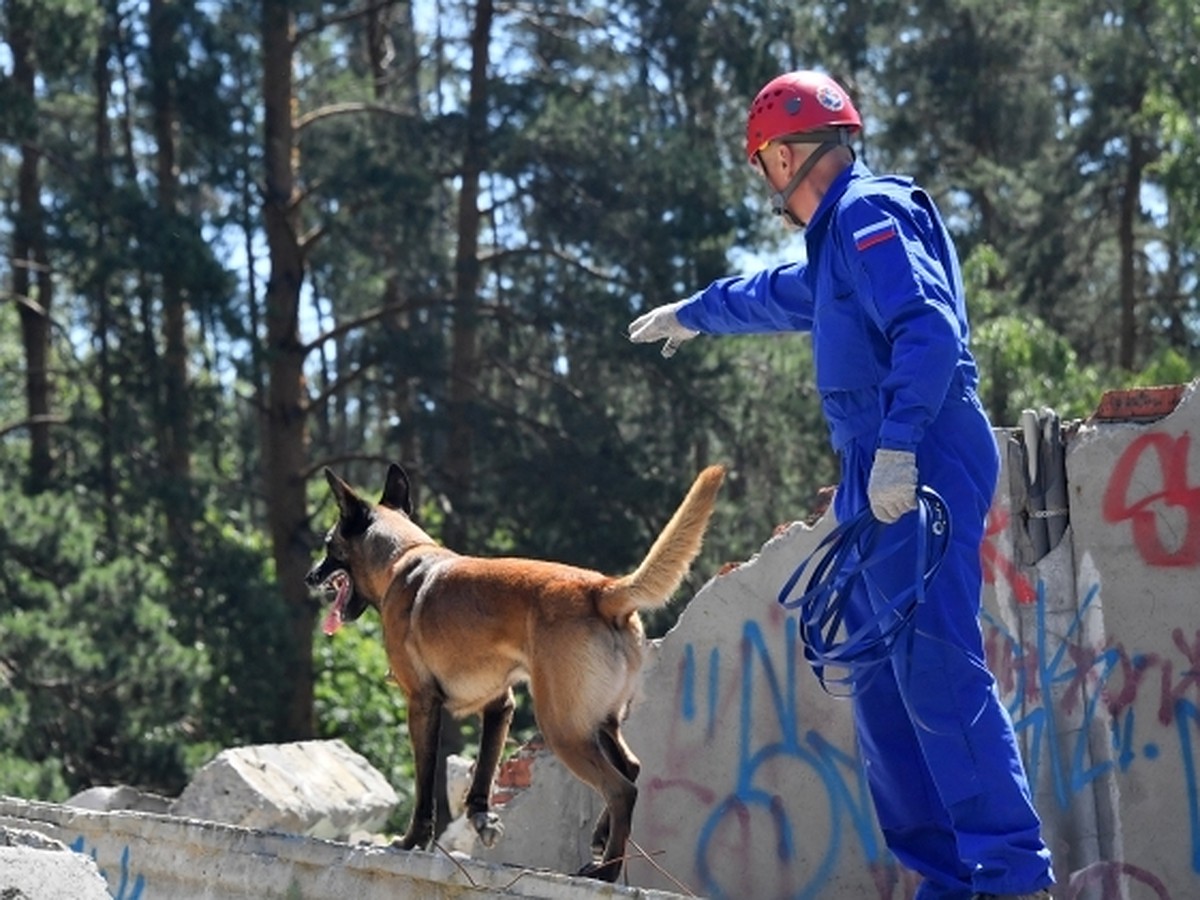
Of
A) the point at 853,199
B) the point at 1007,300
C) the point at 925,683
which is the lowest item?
the point at 925,683

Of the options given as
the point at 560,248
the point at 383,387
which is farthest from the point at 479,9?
the point at 383,387

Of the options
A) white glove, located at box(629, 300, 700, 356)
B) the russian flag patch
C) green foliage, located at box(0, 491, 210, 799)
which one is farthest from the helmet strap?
green foliage, located at box(0, 491, 210, 799)

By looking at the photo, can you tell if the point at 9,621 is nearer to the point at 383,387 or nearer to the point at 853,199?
the point at 383,387

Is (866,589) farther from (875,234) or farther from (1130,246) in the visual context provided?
(1130,246)

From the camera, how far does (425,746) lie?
657 cm

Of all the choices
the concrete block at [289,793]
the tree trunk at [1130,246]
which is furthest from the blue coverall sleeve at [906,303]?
the tree trunk at [1130,246]

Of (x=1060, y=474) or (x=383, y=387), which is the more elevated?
(x=383, y=387)

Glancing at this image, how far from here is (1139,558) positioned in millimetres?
6191

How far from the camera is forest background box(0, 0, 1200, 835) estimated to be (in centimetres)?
1780

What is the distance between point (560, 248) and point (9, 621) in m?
7.66

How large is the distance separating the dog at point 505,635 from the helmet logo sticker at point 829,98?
1.19m

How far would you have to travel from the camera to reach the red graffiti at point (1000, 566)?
630 centimetres

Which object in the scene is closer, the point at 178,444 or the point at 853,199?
the point at 853,199

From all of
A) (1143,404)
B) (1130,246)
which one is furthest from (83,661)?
(1130,246)
